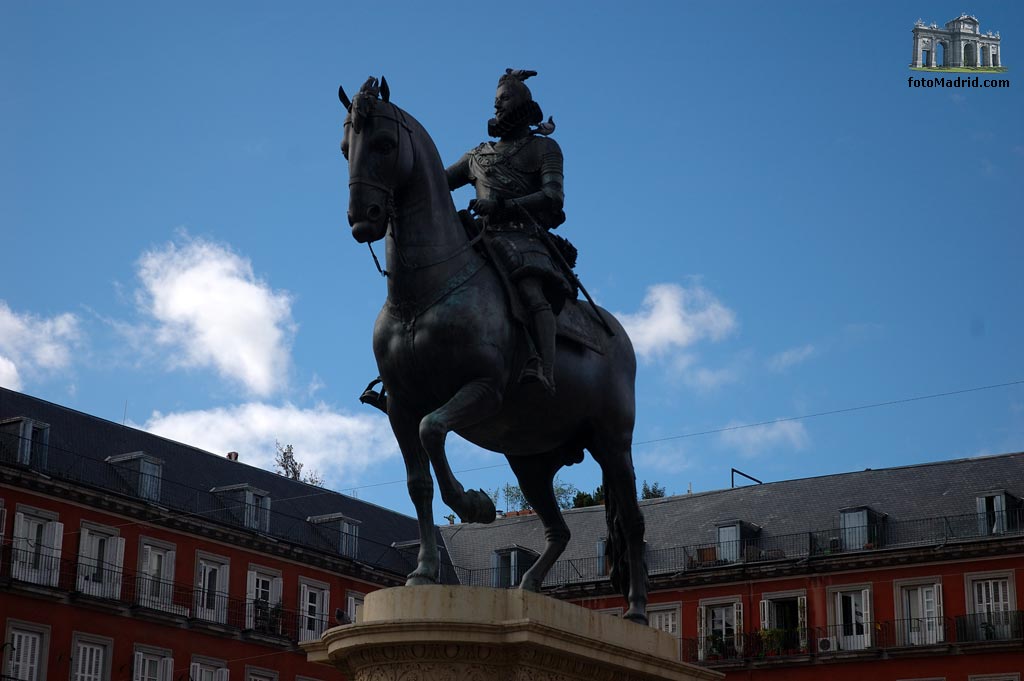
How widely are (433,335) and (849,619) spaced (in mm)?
54754

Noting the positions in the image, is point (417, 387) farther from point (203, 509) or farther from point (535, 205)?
point (203, 509)

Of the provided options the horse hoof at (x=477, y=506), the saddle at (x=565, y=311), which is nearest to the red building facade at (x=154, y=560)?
the saddle at (x=565, y=311)

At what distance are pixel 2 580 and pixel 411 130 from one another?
43.8m

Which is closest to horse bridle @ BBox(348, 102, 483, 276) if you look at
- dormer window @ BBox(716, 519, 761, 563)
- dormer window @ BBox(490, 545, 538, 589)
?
dormer window @ BBox(716, 519, 761, 563)

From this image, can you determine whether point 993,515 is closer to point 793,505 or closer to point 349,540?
point 793,505

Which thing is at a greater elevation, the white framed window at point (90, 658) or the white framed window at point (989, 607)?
the white framed window at point (989, 607)

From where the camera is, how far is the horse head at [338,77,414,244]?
1298 cm

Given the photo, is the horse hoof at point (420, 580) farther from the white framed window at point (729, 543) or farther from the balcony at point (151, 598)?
the white framed window at point (729, 543)

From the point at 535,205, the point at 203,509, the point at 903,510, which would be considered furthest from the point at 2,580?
the point at 535,205

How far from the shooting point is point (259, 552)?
63.9 meters

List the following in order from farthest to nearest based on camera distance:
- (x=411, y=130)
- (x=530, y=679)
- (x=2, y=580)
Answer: (x=2, y=580), (x=411, y=130), (x=530, y=679)

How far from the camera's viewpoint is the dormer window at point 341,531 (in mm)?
68875

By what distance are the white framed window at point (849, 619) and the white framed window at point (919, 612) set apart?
1.23 m

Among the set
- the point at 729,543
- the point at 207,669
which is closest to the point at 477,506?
the point at 207,669
